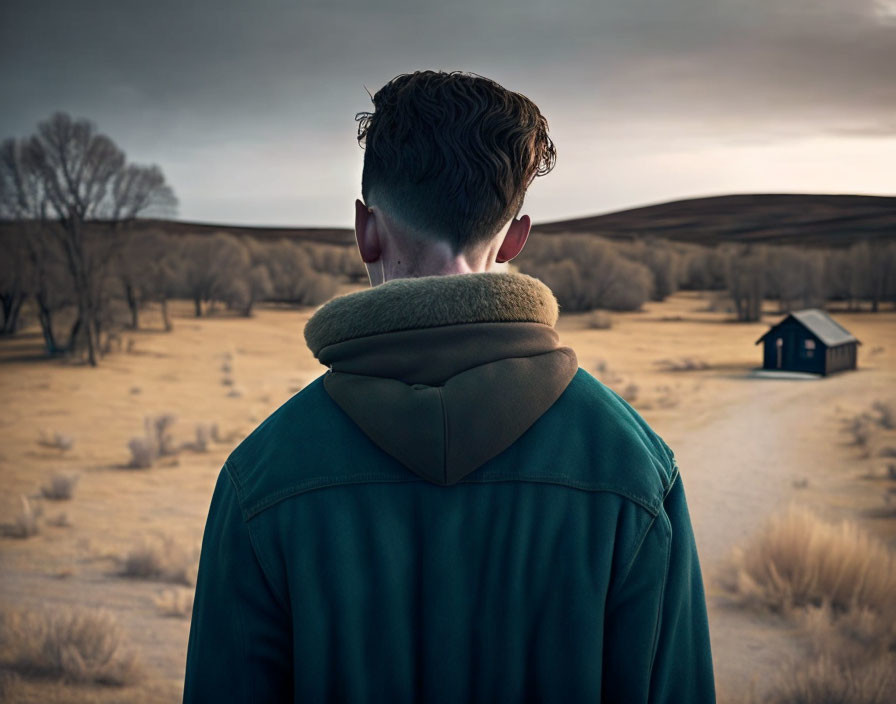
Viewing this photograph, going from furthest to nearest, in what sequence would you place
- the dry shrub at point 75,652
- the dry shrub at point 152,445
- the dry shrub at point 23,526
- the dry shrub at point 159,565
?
the dry shrub at point 152,445 < the dry shrub at point 23,526 < the dry shrub at point 159,565 < the dry shrub at point 75,652

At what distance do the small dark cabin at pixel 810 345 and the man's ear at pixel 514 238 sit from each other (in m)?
13.9

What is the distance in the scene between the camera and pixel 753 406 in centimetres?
1344

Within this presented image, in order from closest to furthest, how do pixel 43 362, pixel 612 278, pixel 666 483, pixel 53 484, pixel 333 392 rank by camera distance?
1. pixel 333 392
2. pixel 666 483
3. pixel 53 484
4. pixel 43 362
5. pixel 612 278

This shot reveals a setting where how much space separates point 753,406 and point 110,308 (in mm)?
17005

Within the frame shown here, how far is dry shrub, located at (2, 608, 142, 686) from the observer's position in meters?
4.77

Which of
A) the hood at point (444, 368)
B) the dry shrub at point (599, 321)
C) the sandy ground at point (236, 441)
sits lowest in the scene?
the sandy ground at point (236, 441)

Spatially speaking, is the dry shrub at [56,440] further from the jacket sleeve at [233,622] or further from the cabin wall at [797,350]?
the cabin wall at [797,350]

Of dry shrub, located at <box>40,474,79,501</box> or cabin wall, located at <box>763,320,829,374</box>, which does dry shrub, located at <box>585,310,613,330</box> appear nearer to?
cabin wall, located at <box>763,320,829,374</box>

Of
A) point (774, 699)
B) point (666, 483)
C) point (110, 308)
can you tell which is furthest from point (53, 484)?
point (110, 308)

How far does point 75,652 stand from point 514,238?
15.5 feet

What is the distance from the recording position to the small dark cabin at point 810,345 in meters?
14.0

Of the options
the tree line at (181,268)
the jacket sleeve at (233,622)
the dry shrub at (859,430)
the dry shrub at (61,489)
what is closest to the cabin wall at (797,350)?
the dry shrub at (859,430)

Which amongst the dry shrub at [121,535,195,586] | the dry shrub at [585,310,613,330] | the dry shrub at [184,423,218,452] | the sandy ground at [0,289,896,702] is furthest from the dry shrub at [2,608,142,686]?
the dry shrub at [585,310,613,330]

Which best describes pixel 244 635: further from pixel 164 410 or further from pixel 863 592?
pixel 164 410
